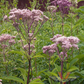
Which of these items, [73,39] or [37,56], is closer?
[73,39]

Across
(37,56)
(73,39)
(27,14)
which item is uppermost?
(27,14)

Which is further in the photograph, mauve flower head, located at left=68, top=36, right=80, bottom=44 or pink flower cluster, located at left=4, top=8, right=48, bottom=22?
pink flower cluster, located at left=4, top=8, right=48, bottom=22

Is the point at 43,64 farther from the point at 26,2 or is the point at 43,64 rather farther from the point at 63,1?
the point at 26,2

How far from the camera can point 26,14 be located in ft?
6.75

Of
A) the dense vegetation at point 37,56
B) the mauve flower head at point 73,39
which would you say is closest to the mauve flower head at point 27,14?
the dense vegetation at point 37,56

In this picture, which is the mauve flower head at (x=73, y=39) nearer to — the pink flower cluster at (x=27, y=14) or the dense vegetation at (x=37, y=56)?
the dense vegetation at (x=37, y=56)

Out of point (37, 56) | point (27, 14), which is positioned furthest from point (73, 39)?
point (27, 14)

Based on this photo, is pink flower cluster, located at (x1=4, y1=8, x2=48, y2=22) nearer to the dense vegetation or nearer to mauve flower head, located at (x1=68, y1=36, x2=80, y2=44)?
the dense vegetation

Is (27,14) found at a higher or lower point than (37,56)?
higher

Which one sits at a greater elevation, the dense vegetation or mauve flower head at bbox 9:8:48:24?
→ mauve flower head at bbox 9:8:48:24

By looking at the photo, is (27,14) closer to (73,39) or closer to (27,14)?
(27,14)

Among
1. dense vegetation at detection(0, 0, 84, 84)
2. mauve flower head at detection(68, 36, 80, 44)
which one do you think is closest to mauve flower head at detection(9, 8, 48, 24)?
dense vegetation at detection(0, 0, 84, 84)

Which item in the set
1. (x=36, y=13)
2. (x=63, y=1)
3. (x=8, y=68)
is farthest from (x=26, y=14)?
(x=63, y=1)

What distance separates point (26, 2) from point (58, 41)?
34.0ft
